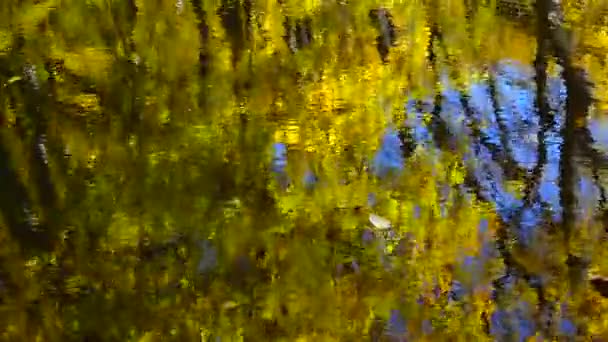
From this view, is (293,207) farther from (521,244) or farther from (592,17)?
(592,17)

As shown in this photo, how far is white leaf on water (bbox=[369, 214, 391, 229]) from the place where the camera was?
1.90 meters

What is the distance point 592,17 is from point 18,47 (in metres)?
2.14

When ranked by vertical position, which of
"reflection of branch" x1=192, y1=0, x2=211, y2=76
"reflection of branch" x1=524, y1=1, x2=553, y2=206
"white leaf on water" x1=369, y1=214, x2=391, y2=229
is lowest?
"white leaf on water" x1=369, y1=214, x2=391, y2=229

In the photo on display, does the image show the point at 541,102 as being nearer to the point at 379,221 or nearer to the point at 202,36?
the point at 379,221

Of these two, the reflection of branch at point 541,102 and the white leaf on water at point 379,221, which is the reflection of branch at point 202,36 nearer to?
the white leaf on water at point 379,221

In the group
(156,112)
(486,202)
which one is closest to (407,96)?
(486,202)

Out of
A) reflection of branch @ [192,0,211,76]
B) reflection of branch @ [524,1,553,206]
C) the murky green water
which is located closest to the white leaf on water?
the murky green water

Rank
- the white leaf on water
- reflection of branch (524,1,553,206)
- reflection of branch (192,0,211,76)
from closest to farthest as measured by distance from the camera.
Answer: the white leaf on water, reflection of branch (524,1,553,206), reflection of branch (192,0,211,76)

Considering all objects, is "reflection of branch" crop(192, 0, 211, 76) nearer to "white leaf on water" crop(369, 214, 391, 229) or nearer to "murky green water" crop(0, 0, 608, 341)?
"murky green water" crop(0, 0, 608, 341)

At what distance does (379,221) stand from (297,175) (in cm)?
29

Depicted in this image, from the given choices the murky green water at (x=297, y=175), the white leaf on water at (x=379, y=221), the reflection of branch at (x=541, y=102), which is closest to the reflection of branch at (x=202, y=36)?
the murky green water at (x=297, y=175)

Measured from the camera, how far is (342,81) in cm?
259

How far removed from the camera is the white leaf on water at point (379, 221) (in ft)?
6.22

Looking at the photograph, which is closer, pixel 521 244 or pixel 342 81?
pixel 521 244
